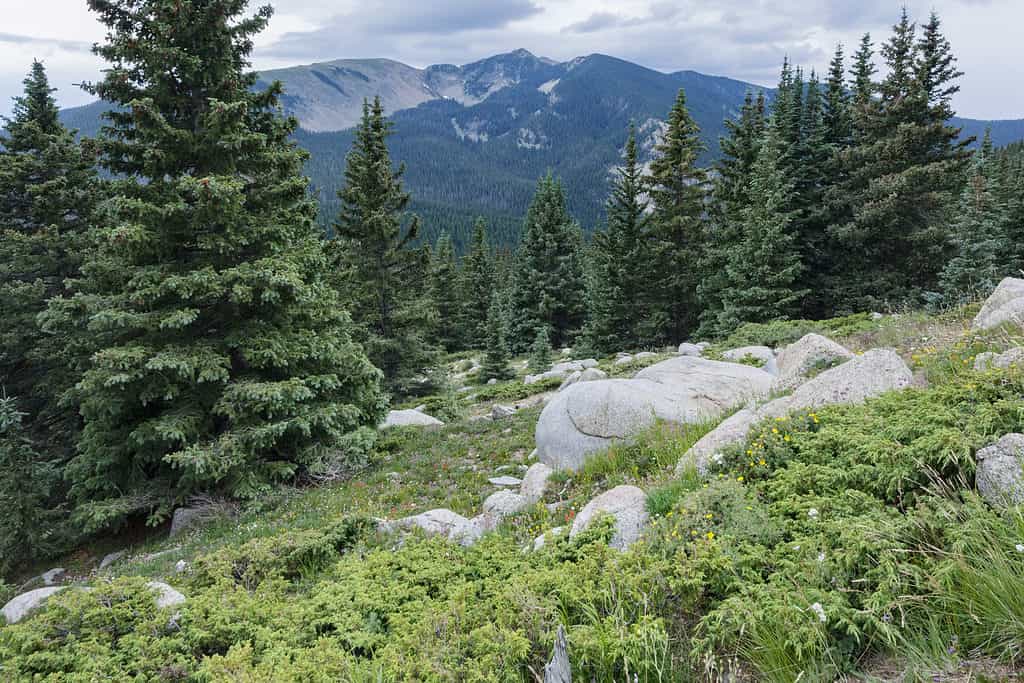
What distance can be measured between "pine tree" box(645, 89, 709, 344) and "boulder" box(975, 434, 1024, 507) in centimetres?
2232

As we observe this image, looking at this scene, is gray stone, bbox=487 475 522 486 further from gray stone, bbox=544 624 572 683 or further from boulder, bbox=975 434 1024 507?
boulder, bbox=975 434 1024 507

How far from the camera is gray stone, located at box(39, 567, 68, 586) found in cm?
948

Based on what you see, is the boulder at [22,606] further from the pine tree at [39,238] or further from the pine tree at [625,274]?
the pine tree at [625,274]

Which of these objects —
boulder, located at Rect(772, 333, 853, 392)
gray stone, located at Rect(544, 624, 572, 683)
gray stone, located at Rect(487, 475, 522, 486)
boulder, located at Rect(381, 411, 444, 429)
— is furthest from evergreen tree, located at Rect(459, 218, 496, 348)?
gray stone, located at Rect(544, 624, 572, 683)

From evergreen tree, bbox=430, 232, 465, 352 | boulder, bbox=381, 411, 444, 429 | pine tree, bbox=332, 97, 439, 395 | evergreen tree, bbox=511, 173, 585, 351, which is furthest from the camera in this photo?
evergreen tree, bbox=430, 232, 465, 352

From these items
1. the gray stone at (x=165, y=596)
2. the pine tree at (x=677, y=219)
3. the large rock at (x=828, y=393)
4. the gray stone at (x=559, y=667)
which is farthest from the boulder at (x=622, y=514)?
the pine tree at (x=677, y=219)

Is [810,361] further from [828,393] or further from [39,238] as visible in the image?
[39,238]

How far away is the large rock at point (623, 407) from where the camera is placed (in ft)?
27.2

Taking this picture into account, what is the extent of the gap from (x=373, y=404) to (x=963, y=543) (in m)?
11.1

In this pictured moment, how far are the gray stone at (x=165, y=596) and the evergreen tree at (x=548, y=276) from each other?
3109 centimetres

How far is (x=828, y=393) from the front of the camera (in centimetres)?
617

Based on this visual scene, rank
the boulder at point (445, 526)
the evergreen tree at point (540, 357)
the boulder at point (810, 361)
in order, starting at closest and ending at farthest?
the boulder at point (445, 526), the boulder at point (810, 361), the evergreen tree at point (540, 357)

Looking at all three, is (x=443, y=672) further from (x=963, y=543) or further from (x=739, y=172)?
(x=739, y=172)

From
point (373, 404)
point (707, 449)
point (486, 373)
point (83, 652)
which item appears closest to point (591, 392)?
point (707, 449)
